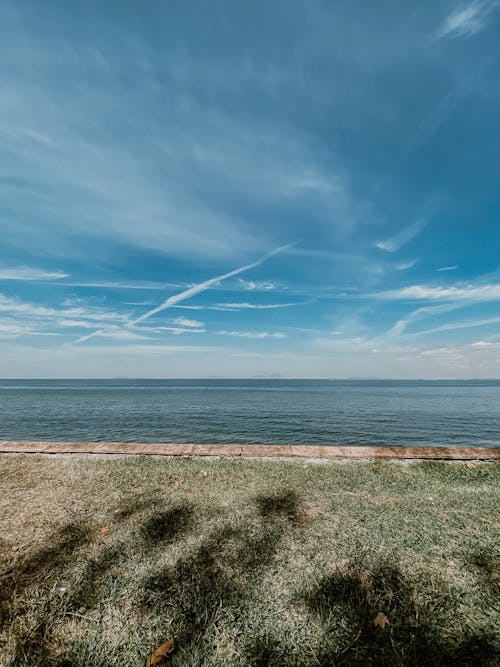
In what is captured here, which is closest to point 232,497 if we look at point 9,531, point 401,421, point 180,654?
point 180,654

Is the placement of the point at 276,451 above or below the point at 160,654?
above

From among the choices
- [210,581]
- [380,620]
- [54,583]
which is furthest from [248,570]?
[54,583]

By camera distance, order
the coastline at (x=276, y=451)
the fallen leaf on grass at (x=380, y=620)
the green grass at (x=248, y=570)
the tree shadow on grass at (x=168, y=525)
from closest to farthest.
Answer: the green grass at (x=248, y=570)
the fallen leaf on grass at (x=380, y=620)
the tree shadow on grass at (x=168, y=525)
the coastline at (x=276, y=451)

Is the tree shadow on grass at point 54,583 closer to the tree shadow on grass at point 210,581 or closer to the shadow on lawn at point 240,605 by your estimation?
the shadow on lawn at point 240,605

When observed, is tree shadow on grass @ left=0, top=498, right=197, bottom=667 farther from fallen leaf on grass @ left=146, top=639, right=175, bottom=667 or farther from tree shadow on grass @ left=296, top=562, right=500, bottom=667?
tree shadow on grass @ left=296, top=562, right=500, bottom=667

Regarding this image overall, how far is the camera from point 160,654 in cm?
235

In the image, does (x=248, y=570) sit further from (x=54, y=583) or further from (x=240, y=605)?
(x=54, y=583)

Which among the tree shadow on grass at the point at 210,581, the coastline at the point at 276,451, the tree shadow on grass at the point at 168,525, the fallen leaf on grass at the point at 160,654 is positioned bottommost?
the fallen leaf on grass at the point at 160,654

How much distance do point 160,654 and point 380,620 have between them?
1.84m

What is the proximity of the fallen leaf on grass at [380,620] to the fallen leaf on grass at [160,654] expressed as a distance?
1.69 metres

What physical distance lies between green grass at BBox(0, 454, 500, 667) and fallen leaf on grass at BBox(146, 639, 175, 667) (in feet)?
0.22

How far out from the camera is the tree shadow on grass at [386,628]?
91.9 inches

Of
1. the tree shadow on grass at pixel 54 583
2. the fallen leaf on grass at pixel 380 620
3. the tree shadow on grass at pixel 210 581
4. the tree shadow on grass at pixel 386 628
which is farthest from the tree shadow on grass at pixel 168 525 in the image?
the fallen leaf on grass at pixel 380 620

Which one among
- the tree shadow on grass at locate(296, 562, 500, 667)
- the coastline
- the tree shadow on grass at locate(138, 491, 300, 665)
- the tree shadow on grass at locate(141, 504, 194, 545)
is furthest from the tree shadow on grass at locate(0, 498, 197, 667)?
the coastline
